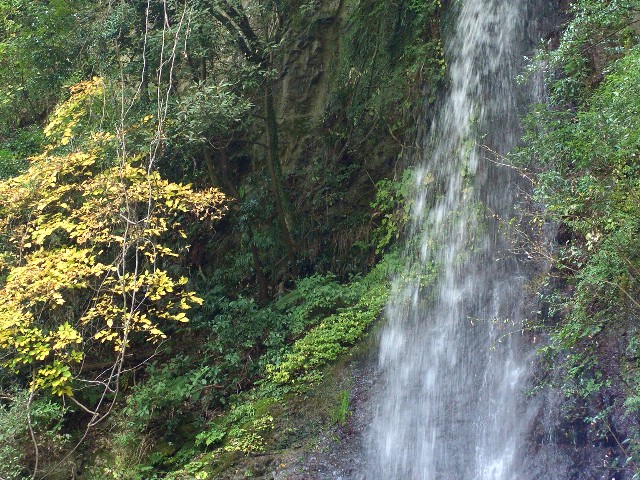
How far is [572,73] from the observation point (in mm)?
7094

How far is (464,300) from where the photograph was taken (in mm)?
7824

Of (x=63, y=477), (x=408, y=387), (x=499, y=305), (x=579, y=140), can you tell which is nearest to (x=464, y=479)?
(x=408, y=387)

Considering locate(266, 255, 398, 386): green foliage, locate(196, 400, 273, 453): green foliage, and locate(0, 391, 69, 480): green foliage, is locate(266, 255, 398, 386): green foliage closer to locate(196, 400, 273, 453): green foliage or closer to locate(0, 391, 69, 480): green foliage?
locate(196, 400, 273, 453): green foliage

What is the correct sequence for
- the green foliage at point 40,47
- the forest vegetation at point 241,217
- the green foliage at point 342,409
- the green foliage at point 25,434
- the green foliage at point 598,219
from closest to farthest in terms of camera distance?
the green foliage at point 598,219 → the forest vegetation at point 241,217 → the green foliage at point 25,434 → the green foliage at point 342,409 → the green foliage at point 40,47

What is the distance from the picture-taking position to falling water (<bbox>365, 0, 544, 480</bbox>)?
6.55m

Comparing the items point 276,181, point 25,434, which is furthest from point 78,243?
point 276,181

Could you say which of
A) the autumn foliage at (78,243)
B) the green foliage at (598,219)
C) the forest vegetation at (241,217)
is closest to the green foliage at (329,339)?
the forest vegetation at (241,217)

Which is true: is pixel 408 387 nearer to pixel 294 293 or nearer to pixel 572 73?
pixel 294 293

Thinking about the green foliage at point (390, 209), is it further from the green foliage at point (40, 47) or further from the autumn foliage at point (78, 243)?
the green foliage at point (40, 47)

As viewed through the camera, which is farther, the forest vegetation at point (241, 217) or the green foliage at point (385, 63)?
the green foliage at point (385, 63)

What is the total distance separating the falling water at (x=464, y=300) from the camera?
6.55 metres

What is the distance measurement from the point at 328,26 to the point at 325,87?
1132mm

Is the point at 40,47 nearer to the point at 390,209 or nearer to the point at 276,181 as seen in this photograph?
the point at 276,181

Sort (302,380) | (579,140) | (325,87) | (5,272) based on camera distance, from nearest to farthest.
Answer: (579,140), (302,380), (5,272), (325,87)
